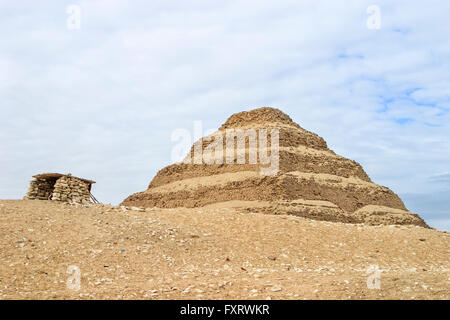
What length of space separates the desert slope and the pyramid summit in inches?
185

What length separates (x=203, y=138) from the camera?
34656 mm

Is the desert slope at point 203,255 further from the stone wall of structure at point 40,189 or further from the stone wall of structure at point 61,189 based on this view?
the stone wall of structure at point 40,189

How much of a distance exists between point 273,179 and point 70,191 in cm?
1211

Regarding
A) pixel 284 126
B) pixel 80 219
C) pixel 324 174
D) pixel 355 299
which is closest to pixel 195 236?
pixel 80 219

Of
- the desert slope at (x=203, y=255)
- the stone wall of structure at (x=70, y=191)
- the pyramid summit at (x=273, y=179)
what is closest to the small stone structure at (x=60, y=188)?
the stone wall of structure at (x=70, y=191)

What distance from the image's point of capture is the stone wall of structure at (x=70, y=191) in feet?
59.5

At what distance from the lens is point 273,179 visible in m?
25.2

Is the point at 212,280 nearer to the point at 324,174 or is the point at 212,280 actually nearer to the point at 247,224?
the point at 247,224

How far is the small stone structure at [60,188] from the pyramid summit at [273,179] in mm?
8736

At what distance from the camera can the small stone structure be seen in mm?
18234

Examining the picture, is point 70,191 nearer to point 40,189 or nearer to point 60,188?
point 60,188

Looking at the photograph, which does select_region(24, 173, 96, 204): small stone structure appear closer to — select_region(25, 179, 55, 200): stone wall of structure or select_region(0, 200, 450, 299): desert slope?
select_region(25, 179, 55, 200): stone wall of structure

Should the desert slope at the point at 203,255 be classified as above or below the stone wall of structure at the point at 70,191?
below

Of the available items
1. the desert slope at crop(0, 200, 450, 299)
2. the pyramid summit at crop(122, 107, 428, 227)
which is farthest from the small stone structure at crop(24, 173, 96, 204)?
the pyramid summit at crop(122, 107, 428, 227)
